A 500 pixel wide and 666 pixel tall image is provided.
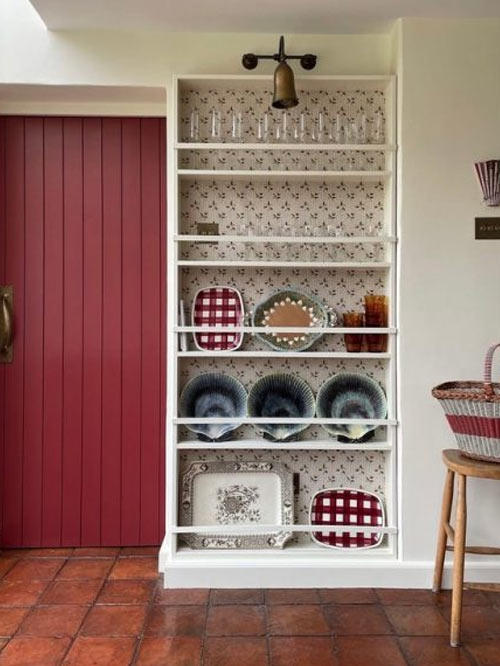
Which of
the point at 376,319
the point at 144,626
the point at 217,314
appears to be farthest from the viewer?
the point at 217,314

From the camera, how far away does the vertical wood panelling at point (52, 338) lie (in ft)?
10.0

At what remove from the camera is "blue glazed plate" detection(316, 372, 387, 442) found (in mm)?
2793

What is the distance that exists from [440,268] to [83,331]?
1817 millimetres

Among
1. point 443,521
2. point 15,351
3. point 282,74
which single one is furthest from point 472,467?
point 15,351

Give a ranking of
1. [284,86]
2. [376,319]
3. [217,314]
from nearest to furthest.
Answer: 1. [284,86]
2. [376,319]
3. [217,314]

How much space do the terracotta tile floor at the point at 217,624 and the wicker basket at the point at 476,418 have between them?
2.32 ft

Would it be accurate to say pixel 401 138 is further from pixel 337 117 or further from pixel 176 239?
pixel 176 239

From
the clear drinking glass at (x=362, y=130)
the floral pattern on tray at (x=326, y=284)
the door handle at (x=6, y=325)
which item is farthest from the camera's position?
the door handle at (x=6, y=325)

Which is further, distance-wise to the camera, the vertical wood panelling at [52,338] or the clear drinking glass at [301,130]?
the vertical wood panelling at [52,338]

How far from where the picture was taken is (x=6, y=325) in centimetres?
304

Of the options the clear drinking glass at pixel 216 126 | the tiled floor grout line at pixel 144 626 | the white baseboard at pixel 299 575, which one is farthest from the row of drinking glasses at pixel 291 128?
the tiled floor grout line at pixel 144 626

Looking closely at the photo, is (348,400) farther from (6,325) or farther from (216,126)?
(6,325)

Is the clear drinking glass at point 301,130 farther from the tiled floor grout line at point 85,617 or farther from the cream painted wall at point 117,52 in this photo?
the tiled floor grout line at point 85,617

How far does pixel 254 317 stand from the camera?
2.82m
